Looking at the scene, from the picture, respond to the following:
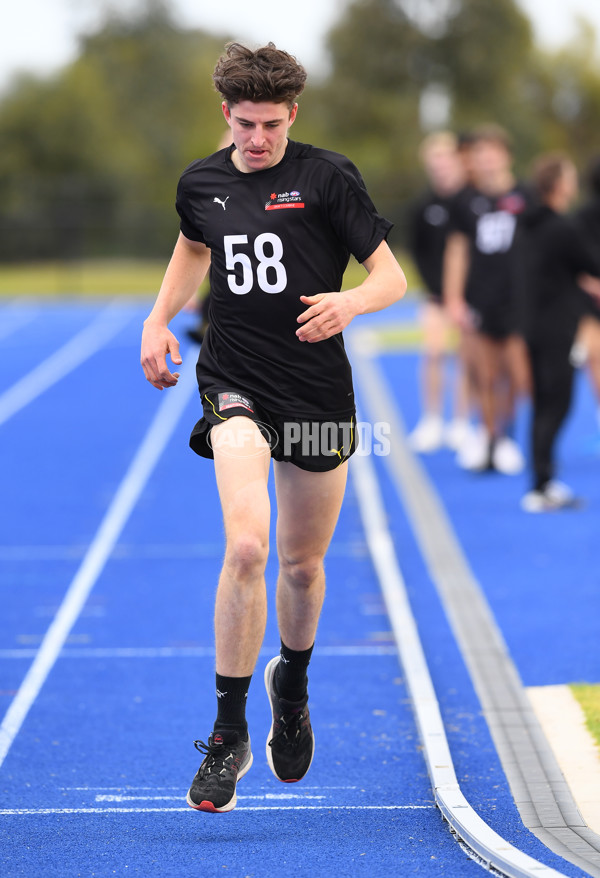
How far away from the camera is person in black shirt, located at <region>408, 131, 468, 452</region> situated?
11031 millimetres

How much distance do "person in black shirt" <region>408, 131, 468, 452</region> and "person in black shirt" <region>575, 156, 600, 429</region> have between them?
1.21 metres

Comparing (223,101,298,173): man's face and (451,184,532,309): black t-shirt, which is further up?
(223,101,298,173): man's face

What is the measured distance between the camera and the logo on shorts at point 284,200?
12.2 feet

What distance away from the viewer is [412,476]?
421 inches

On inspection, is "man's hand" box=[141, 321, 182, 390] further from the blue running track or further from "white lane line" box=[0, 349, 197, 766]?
"white lane line" box=[0, 349, 197, 766]

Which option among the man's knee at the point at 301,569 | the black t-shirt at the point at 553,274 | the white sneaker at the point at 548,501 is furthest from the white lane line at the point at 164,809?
the black t-shirt at the point at 553,274

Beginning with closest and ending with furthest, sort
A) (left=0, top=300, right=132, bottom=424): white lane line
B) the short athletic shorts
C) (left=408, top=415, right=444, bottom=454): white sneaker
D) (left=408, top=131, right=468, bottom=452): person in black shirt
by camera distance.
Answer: the short athletic shorts, (left=408, top=131, right=468, bottom=452): person in black shirt, (left=408, top=415, right=444, bottom=454): white sneaker, (left=0, top=300, right=132, bottom=424): white lane line

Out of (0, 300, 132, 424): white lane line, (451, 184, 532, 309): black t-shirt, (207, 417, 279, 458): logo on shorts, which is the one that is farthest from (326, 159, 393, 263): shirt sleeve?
(0, 300, 132, 424): white lane line

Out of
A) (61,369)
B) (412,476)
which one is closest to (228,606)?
(412,476)

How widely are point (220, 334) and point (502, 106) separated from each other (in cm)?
6035

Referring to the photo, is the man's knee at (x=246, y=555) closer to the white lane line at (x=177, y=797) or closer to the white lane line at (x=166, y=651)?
the white lane line at (x=177, y=797)

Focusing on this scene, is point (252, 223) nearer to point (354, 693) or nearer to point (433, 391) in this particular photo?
point (354, 693)

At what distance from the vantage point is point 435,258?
1150 centimetres

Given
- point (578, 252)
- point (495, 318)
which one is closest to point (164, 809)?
point (578, 252)
